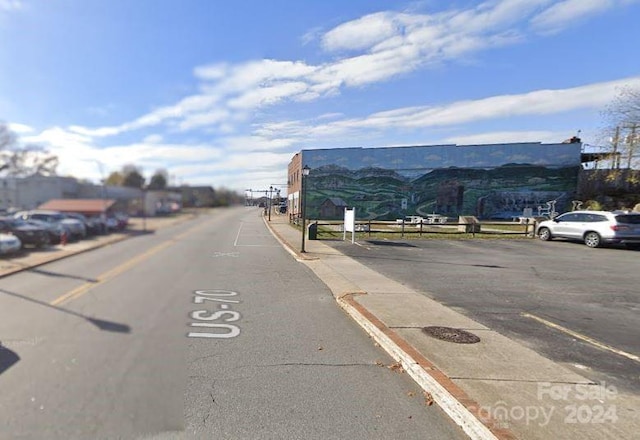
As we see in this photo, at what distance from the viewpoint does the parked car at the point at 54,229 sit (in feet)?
52.5

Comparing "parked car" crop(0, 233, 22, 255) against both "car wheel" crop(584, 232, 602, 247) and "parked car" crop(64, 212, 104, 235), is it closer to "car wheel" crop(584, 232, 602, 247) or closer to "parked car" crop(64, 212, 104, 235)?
"parked car" crop(64, 212, 104, 235)

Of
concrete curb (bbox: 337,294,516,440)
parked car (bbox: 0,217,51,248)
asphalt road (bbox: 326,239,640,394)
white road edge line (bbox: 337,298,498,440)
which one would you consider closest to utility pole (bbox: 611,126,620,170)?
asphalt road (bbox: 326,239,640,394)

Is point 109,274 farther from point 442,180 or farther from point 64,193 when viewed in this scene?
point 442,180

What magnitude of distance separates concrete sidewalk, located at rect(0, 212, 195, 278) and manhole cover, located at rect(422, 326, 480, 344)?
9.34 metres

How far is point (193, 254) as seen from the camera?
41.9 feet

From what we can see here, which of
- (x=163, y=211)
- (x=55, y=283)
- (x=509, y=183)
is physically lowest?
(x=55, y=283)

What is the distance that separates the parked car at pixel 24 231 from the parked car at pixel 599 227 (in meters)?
23.9

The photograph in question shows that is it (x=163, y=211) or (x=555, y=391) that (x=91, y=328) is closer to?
(x=555, y=391)

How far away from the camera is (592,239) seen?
53.3 feet

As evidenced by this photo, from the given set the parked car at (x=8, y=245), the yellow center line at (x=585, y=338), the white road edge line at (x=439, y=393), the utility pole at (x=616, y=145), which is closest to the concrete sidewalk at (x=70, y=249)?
the parked car at (x=8, y=245)

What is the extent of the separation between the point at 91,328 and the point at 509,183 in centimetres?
4400

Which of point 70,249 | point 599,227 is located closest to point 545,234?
point 599,227

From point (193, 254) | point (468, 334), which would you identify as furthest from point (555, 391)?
point (193, 254)

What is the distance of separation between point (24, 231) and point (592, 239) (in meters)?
24.5
